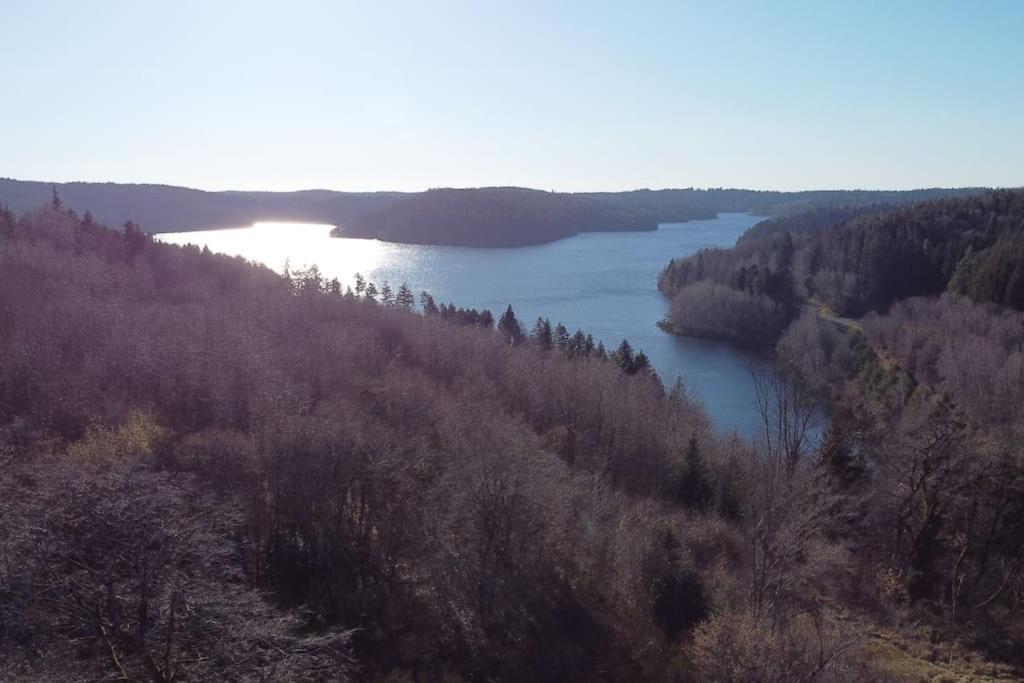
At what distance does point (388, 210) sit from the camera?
75.3 m

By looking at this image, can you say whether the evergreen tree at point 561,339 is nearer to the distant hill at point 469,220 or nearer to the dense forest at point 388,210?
the dense forest at point 388,210

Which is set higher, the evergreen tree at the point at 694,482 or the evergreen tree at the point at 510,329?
the evergreen tree at the point at 510,329

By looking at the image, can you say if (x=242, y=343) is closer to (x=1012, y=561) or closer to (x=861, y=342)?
(x=1012, y=561)

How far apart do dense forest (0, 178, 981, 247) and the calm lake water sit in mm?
1852

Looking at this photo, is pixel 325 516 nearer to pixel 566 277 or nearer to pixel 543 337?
pixel 543 337

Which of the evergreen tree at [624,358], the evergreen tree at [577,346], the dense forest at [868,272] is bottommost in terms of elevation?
the evergreen tree at [624,358]

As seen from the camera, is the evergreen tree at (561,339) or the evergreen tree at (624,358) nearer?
the evergreen tree at (624,358)

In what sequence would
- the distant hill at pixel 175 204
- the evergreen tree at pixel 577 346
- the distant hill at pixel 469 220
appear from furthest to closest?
1. the distant hill at pixel 469 220
2. the distant hill at pixel 175 204
3. the evergreen tree at pixel 577 346

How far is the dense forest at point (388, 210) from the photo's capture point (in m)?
51.1

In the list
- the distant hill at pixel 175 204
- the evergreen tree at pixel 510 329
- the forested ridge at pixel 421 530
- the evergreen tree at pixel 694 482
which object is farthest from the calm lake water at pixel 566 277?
the forested ridge at pixel 421 530

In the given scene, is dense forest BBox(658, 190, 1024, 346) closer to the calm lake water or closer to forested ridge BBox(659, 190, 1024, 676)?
forested ridge BBox(659, 190, 1024, 676)

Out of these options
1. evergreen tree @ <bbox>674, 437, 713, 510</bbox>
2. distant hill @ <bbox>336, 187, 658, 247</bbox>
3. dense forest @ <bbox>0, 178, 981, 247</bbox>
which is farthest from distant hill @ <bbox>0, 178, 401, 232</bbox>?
evergreen tree @ <bbox>674, 437, 713, 510</bbox>

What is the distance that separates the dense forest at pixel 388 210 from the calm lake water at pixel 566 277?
1.85m

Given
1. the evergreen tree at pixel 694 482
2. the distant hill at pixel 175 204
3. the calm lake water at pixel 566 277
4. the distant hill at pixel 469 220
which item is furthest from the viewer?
the distant hill at pixel 469 220
